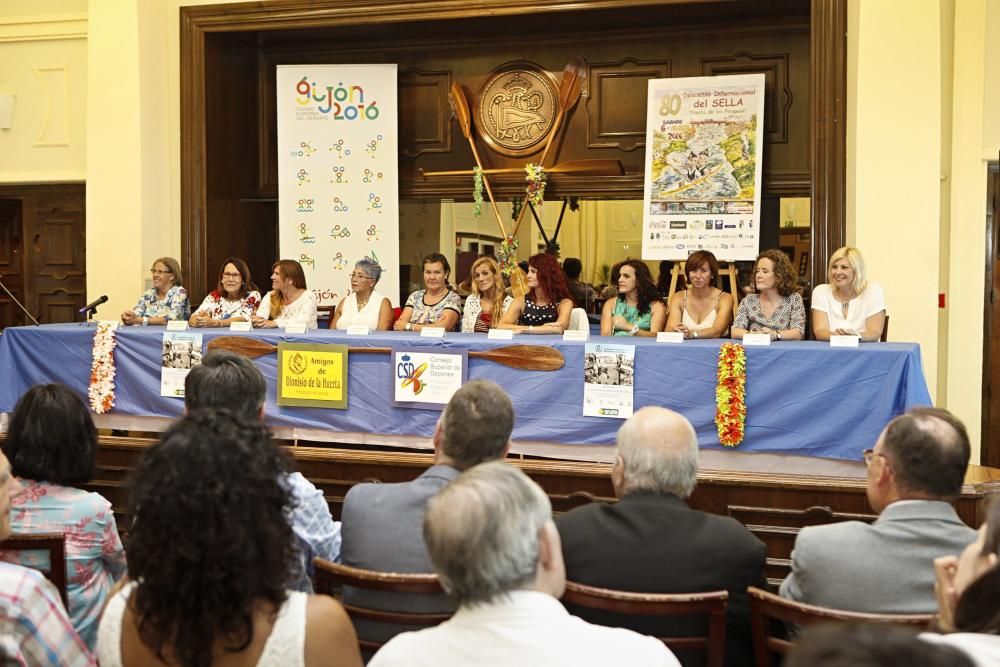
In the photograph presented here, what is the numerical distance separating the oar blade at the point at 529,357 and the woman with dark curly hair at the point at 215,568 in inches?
107

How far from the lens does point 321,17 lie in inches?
263

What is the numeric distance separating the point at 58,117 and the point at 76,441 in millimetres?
5741

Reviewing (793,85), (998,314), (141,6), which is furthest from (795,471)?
(141,6)

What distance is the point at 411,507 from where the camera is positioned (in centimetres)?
209

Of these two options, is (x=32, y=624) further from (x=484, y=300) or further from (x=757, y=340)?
(x=484, y=300)

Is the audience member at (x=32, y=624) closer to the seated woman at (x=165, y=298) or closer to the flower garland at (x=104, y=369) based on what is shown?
A: the flower garland at (x=104, y=369)

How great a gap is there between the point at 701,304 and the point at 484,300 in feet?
4.06

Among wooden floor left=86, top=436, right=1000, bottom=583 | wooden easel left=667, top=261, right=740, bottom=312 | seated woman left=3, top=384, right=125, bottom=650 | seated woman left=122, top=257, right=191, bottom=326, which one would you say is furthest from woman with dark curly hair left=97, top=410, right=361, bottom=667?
wooden easel left=667, top=261, right=740, bottom=312

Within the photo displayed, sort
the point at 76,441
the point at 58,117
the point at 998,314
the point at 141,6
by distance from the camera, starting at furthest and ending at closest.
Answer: the point at 58,117 → the point at 141,6 → the point at 998,314 → the point at 76,441

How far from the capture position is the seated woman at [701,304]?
16.6 feet

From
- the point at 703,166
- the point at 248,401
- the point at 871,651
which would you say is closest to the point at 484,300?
the point at 703,166

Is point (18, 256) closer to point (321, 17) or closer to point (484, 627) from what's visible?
point (321, 17)

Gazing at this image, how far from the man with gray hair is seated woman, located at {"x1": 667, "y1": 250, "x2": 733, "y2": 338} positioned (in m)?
3.69

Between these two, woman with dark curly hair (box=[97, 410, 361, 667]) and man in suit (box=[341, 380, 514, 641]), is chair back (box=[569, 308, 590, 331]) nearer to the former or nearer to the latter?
man in suit (box=[341, 380, 514, 641])
